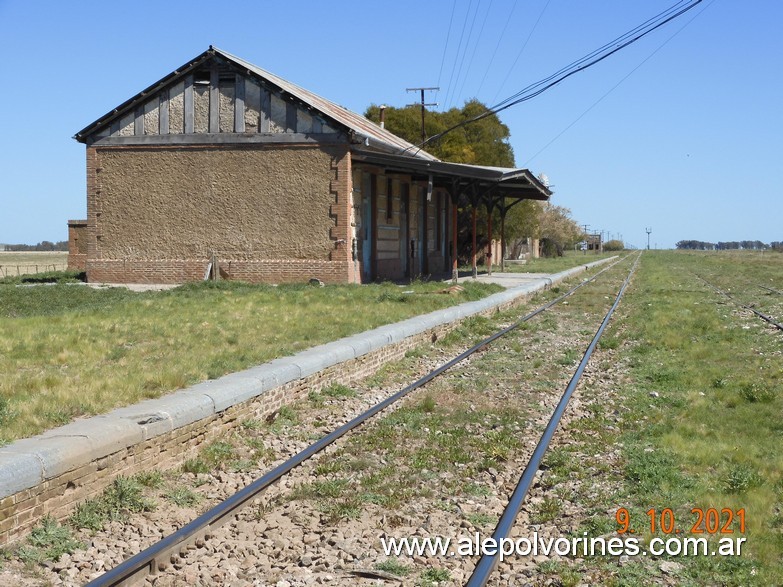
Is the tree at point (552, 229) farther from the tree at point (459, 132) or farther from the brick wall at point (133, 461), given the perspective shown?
the brick wall at point (133, 461)

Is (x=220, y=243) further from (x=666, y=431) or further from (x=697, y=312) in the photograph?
(x=666, y=431)

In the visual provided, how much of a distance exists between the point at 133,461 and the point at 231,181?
19.5 m

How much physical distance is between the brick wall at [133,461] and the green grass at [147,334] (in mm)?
643

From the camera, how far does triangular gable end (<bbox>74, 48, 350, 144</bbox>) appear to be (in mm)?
24219

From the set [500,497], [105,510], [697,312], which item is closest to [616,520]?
[500,497]

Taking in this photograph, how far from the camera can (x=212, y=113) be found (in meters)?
24.9

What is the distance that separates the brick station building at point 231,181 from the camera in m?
24.2

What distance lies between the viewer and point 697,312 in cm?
1938

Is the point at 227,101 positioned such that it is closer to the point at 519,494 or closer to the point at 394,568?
the point at 519,494

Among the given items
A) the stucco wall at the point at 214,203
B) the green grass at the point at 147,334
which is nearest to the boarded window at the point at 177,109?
the stucco wall at the point at 214,203

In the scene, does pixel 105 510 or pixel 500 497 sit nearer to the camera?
pixel 105 510

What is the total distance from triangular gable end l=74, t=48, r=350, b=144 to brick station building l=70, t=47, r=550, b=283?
0.03 m

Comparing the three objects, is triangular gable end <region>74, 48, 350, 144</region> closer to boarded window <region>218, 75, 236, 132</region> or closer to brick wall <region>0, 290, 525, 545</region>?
boarded window <region>218, 75, 236, 132</region>

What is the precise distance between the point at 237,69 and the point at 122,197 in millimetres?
5450
